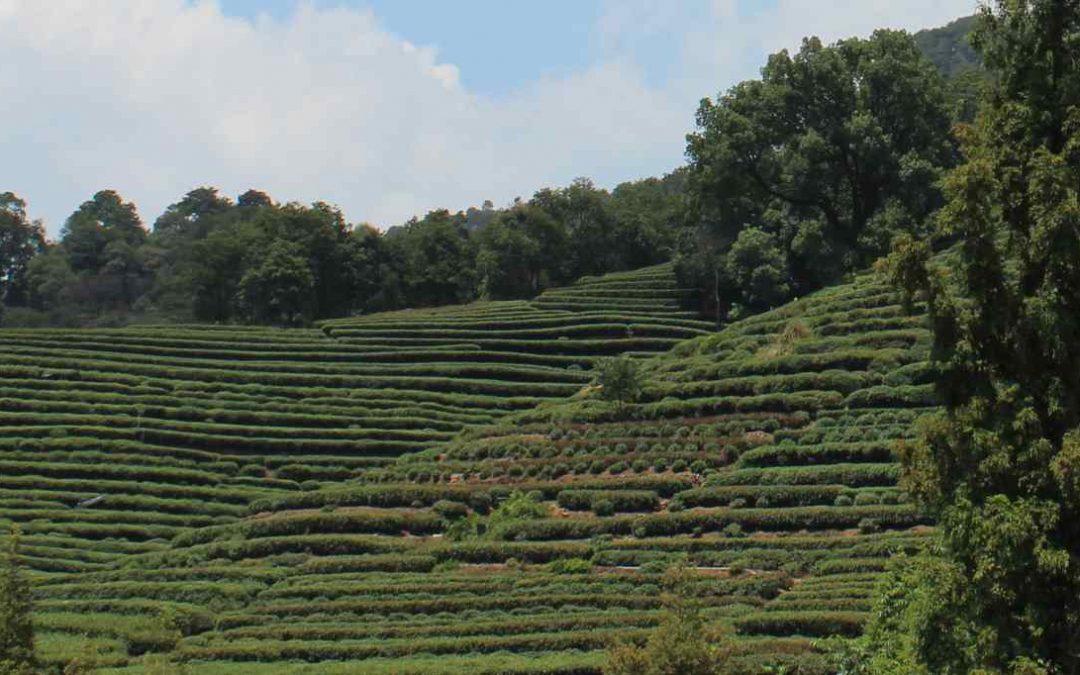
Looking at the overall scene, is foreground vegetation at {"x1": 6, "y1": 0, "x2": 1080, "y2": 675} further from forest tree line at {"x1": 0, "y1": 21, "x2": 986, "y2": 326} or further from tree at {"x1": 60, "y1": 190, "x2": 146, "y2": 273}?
tree at {"x1": 60, "y1": 190, "x2": 146, "y2": 273}

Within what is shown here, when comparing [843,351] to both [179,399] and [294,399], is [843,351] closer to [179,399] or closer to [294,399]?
[294,399]

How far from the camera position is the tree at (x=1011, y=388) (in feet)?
44.3

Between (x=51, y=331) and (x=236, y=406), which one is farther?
(x=51, y=331)

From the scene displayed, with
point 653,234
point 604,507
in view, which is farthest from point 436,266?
point 604,507

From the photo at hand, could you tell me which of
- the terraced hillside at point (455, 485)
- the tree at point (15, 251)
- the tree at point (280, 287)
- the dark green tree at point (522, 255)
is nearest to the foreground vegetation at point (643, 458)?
the terraced hillside at point (455, 485)

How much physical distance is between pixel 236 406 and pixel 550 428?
1492cm

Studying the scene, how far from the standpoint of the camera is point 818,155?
2566 inches

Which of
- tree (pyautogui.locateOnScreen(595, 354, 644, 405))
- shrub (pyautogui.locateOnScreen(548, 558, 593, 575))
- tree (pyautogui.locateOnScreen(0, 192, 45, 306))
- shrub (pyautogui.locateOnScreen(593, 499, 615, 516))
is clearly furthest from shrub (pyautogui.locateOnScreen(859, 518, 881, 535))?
tree (pyautogui.locateOnScreen(0, 192, 45, 306))

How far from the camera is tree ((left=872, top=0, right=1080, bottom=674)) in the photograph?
1350cm

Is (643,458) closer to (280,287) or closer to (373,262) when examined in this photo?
(280,287)

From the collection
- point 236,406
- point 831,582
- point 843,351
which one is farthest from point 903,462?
point 236,406

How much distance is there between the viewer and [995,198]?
47.4ft

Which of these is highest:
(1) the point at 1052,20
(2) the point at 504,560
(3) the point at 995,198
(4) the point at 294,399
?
(1) the point at 1052,20

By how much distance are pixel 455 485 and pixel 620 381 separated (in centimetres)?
724
